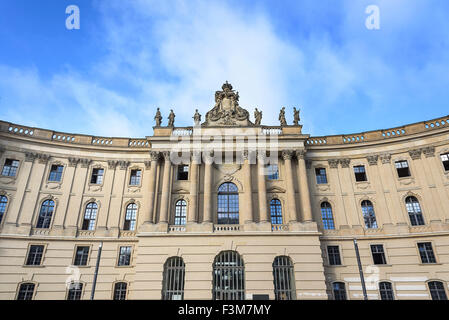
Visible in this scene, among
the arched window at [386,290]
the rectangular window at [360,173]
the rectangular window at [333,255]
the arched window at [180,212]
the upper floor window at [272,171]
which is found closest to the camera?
→ the arched window at [386,290]

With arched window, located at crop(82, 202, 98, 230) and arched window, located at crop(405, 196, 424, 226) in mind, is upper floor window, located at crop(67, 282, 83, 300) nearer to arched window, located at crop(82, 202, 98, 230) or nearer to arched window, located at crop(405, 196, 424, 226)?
arched window, located at crop(82, 202, 98, 230)

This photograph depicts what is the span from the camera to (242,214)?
30656 millimetres

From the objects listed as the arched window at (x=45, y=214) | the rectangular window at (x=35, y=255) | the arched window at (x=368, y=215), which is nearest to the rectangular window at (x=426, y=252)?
the arched window at (x=368, y=215)

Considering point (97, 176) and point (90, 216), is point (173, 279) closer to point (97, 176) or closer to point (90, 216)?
point (90, 216)

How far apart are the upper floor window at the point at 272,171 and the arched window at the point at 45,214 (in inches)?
926

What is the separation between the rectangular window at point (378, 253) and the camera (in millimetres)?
29189

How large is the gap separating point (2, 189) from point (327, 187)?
3468 centimetres

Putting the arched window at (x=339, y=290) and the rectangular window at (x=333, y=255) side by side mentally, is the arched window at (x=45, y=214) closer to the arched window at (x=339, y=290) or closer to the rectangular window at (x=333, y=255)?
the rectangular window at (x=333, y=255)

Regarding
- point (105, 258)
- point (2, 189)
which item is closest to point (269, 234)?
point (105, 258)

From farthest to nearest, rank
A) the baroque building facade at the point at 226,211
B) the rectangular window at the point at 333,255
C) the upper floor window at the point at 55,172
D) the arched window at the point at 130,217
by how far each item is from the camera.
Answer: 1. the upper floor window at the point at 55,172
2. the arched window at the point at 130,217
3. the rectangular window at the point at 333,255
4. the baroque building facade at the point at 226,211

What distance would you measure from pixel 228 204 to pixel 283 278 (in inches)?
360

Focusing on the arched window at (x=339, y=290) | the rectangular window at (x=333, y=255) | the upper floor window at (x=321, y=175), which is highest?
the upper floor window at (x=321, y=175)

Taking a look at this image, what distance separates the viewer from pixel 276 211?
31.3 metres
